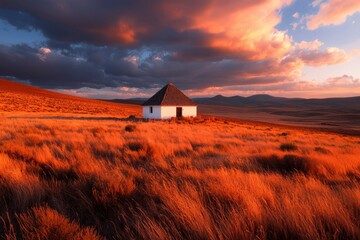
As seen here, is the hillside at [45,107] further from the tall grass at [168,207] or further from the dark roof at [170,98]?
the tall grass at [168,207]

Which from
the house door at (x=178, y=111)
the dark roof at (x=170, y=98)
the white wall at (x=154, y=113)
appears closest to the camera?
the white wall at (x=154, y=113)

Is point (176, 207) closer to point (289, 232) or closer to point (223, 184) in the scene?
point (223, 184)

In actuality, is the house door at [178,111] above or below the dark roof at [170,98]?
below

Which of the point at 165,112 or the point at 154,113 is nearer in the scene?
the point at 165,112

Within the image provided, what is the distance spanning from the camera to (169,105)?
3341 centimetres

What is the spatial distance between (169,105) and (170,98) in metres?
1.51

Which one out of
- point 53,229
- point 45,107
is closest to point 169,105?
point 53,229

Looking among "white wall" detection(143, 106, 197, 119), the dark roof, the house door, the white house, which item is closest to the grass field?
"white wall" detection(143, 106, 197, 119)

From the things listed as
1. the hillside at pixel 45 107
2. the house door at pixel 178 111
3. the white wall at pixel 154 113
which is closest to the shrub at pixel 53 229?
the white wall at pixel 154 113

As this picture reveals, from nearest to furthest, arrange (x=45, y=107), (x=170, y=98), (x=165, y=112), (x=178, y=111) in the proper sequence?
(x=165, y=112), (x=170, y=98), (x=178, y=111), (x=45, y=107)

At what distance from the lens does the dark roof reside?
3369 cm

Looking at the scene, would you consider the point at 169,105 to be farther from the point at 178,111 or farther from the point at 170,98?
the point at 178,111

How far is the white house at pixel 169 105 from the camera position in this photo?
109 ft

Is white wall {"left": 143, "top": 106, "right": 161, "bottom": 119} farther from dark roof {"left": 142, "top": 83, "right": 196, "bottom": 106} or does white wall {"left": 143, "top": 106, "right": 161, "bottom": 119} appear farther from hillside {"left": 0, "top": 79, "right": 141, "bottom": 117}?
hillside {"left": 0, "top": 79, "right": 141, "bottom": 117}
